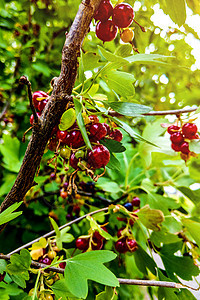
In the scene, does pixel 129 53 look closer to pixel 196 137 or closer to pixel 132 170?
pixel 196 137

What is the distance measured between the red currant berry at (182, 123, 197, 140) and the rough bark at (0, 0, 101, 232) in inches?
11.1

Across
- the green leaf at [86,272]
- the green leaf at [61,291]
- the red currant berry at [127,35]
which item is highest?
the red currant berry at [127,35]

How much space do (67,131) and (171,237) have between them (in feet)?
1.17

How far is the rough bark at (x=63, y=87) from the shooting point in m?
0.32

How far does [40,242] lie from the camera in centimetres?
49

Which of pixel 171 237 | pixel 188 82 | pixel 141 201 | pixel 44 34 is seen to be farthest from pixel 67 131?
pixel 188 82

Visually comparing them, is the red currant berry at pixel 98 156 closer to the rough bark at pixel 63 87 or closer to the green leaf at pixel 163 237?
the rough bark at pixel 63 87

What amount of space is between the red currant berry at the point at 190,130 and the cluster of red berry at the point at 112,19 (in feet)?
0.70

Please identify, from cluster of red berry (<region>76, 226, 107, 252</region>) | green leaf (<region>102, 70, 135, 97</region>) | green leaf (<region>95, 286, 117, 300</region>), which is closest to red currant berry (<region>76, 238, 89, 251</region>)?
cluster of red berry (<region>76, 226, 107, 252</region>)

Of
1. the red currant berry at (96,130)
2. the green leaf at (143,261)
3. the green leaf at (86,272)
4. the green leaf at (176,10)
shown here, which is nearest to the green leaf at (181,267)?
the green leaf at (143,261)

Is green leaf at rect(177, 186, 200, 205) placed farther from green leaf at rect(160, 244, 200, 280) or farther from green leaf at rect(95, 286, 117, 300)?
green leaf at rect(95, 286, 117, 300)

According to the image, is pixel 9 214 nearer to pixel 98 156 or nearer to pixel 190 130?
pixel 98 156

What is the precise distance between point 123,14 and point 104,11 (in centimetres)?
3

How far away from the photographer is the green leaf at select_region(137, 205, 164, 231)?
48 centimetres
